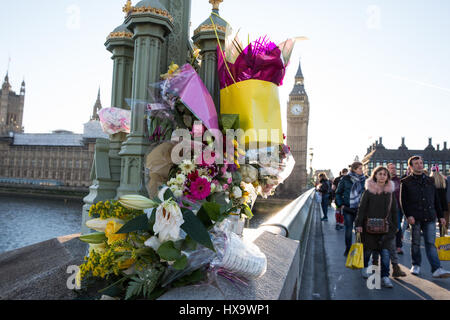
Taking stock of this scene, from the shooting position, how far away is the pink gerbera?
1.76m

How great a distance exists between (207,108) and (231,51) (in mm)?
579

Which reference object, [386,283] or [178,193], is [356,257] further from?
[178,193]

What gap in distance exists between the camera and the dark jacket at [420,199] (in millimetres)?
4555

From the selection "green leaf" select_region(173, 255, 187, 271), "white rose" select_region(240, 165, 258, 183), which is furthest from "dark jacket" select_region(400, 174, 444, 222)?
"green leaf" select_region(173, 255, 187, 271)

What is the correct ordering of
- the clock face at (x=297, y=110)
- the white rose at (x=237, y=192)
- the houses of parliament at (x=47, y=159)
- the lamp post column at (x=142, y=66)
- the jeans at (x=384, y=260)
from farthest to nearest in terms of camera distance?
the clock face at (x=297, y=110) < the houses of parliament at (x=47, y=159) < the jeans at (x=384, y=260) < the lamp post column at (x=142, y=66) < the white rose at (x=237, y=192)

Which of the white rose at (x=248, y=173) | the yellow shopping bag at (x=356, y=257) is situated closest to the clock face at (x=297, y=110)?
the yellow shopping bag at (x=356, y=257)

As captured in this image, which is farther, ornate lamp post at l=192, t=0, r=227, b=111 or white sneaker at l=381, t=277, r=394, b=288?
white sneaker at l=381, t=277, r=394, b=288

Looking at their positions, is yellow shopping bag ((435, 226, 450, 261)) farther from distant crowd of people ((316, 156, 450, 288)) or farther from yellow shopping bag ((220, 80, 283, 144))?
yellow shopping bag ((220, 80, 283, 144))

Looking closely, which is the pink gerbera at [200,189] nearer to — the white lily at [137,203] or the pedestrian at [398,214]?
the white lily at [137,203]

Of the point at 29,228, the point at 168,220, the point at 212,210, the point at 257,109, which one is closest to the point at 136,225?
the point at 168,220

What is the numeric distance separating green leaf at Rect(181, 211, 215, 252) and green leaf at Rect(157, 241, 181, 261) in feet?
0.33

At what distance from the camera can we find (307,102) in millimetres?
89500

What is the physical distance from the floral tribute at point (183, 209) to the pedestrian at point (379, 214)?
240 cm

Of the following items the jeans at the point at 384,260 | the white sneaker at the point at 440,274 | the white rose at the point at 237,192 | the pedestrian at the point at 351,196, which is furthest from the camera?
the pedestrian at the point at 351,196
